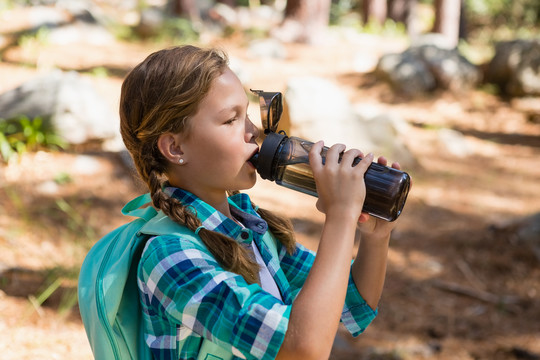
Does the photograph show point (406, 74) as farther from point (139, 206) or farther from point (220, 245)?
point (220, 245)

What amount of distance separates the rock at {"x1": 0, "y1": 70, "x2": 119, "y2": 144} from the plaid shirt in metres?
4.55

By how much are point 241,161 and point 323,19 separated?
39.3 feet

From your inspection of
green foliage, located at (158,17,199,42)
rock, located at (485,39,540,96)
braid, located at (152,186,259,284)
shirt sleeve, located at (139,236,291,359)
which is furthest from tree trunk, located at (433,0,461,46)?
shirt sleeve, located at (139,236,291,359)

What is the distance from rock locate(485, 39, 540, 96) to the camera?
990 centimetres

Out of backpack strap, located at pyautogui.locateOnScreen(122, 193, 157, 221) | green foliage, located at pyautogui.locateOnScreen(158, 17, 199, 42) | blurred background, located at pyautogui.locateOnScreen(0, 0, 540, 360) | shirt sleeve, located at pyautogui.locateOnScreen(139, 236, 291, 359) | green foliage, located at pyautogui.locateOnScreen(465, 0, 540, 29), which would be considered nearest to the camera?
shirt sleeve, located at pyautogui.locateOnScreen(139, 236, 291, 359)

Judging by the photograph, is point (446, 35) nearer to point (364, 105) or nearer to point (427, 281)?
point (364, 105)

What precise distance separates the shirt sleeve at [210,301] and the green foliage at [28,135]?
447 cm

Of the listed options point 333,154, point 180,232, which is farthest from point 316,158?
point 180,232

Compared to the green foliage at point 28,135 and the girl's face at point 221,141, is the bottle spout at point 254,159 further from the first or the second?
the green foliage at point 28,135

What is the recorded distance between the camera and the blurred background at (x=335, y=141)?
387 centimetres

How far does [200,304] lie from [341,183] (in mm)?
440

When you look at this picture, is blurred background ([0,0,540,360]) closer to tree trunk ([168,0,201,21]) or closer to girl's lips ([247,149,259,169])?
tree trunk ([168,0,201,21])

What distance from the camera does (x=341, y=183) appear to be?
4.51 feet

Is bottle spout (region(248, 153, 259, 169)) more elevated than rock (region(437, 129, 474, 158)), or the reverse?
bottle spout (region(248, 153, 259, 169))
